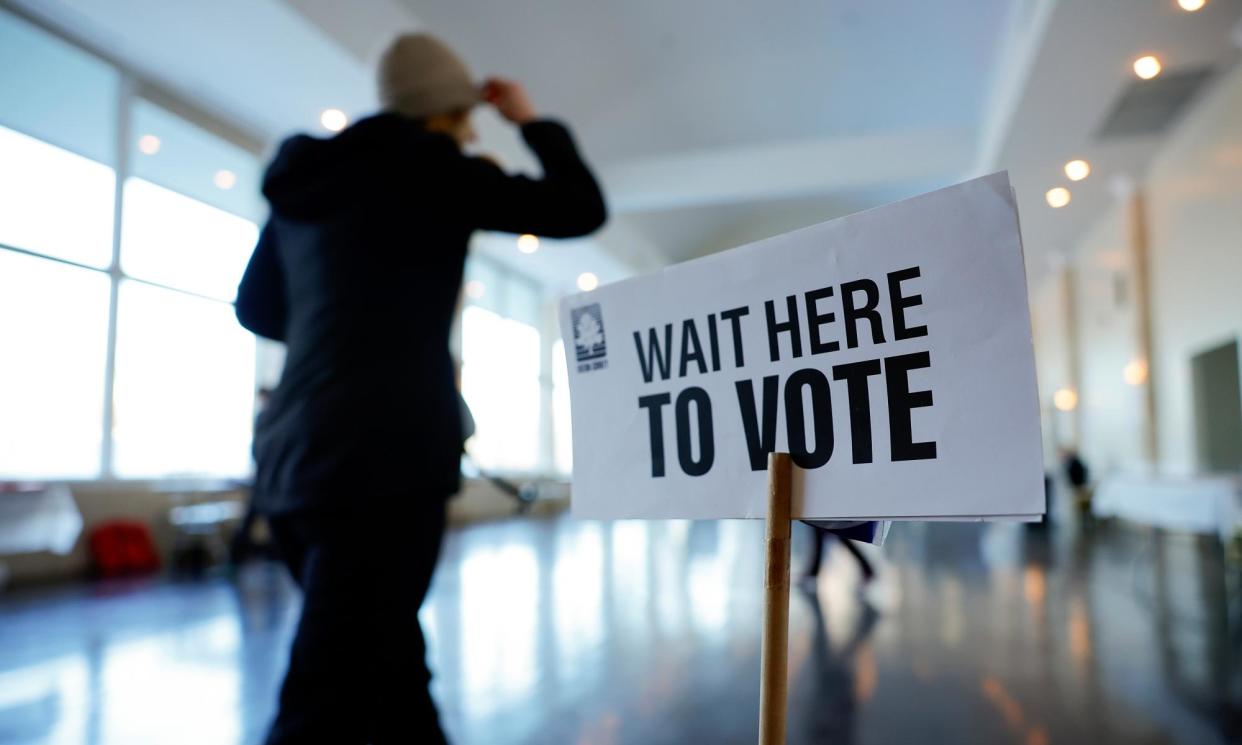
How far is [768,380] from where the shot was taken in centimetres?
80

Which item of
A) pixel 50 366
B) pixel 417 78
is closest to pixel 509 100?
pixel 417 78

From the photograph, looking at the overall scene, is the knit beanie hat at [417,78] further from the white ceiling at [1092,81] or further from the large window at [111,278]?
the white ceiling at [1092,81]

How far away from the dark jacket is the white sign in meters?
0.24

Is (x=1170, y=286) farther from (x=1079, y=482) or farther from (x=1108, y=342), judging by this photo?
(x=1079, y=482)

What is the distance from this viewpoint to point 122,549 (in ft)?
20.0

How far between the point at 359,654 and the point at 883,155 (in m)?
9.41

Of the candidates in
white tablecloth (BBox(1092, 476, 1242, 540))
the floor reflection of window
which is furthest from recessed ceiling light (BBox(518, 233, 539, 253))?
white tablecloth (BBox(1092, 476, 1242, 540))

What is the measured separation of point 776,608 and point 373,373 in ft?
1.88

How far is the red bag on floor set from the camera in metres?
5.92

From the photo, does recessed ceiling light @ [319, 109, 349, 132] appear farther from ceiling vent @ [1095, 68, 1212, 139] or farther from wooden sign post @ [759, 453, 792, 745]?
wooden sign post @ [759, 453, 792, 745]

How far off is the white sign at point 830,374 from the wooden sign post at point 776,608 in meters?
0.02

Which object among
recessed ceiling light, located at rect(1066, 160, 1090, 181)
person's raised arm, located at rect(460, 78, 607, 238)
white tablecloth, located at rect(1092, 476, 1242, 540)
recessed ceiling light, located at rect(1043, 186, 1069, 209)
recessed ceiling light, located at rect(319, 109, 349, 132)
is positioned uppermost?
recessed ceiling light, located at rect(319, 109, 349, 132)

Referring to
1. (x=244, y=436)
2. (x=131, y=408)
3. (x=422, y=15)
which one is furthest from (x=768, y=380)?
(x=244, y=436)

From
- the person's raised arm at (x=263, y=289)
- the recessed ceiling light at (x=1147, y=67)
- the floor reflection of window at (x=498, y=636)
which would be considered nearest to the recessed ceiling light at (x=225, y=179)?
the floor reflection of window at (x=498, y=636)
